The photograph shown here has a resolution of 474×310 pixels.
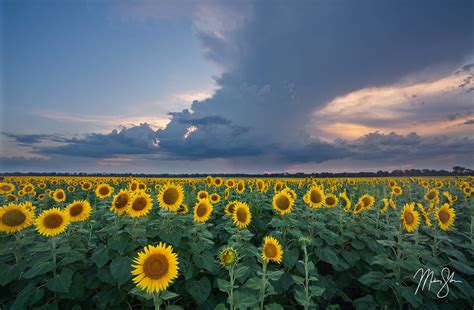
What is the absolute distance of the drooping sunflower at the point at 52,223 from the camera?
510cm

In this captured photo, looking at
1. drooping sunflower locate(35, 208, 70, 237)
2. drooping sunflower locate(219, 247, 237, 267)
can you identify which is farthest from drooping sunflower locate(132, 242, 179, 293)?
drooping sunflower locate(35, 208, 70, 237)

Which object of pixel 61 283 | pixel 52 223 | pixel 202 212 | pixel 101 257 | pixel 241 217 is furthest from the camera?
pixel 241 217

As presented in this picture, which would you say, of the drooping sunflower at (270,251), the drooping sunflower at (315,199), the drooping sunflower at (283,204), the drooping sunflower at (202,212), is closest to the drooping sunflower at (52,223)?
the drooping sunflower at (202,212)

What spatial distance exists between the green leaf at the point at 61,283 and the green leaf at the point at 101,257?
0.37 m

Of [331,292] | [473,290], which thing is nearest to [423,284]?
[473,290]

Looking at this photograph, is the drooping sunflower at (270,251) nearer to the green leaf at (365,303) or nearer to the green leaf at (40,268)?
the green leaf at (365,303)

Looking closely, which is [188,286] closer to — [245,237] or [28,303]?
[245,237]

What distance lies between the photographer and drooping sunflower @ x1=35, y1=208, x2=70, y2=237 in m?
5.10

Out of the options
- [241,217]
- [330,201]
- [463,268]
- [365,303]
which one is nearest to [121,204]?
[241,217]

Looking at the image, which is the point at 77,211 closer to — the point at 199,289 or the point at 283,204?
the point at 199,289

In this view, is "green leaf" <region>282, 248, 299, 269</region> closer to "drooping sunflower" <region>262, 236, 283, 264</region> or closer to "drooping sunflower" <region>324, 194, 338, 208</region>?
"drooping sunflower" <region>262, 236, 283, 264</region>

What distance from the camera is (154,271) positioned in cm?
360

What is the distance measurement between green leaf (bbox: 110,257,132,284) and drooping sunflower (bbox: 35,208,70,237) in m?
1.21

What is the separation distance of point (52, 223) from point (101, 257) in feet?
3.59
